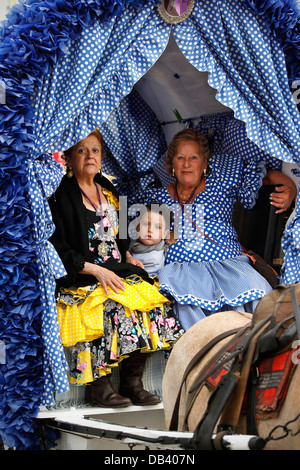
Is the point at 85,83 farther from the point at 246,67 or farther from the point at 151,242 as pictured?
the point at 151,242

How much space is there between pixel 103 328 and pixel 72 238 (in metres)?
0.64

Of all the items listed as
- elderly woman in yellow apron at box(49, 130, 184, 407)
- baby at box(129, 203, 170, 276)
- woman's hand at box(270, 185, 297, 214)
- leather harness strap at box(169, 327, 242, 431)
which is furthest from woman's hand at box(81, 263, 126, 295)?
woman's hand at box(270, 185, 297, 214)

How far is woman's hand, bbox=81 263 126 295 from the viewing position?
3.85 meters

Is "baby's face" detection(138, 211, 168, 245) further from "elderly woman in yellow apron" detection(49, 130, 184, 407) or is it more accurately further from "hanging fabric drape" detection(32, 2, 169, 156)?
"hanging fabric drape" detection(32, 2, 169, 156)

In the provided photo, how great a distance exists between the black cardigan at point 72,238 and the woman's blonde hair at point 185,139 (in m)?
0.93

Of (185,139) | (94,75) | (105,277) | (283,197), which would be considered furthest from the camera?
(185,139)

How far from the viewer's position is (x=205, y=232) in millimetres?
4508

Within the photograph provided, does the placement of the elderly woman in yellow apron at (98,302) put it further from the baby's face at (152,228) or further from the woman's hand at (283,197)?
the woman's hand at (283,197)

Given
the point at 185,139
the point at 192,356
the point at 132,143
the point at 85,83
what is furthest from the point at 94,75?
the point at 192,356

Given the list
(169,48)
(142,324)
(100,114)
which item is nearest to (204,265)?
(142,324)

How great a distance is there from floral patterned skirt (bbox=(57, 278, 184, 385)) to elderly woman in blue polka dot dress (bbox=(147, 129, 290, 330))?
0.21 m

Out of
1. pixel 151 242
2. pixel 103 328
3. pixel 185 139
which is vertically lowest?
pixel 103 328

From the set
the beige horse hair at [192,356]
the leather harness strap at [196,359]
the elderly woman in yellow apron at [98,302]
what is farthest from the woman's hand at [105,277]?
the leather harness strap at [196,359]
